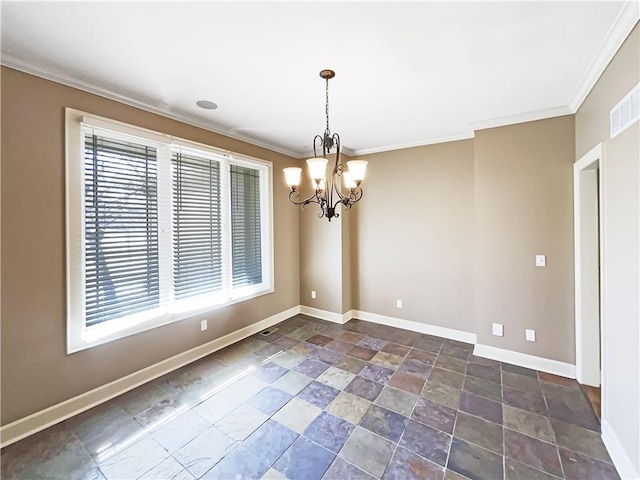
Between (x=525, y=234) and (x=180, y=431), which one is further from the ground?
(x=525, y=234)

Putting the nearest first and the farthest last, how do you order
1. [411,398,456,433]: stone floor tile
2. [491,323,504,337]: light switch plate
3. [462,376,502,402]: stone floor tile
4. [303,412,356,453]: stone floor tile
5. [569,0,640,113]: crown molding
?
[569,0,640,113]: crown molding, [303,412,356,453]: stone floor tile, [411,398,456,433]: stone floor tile, [462,376,502,402]: stone floor tile, [491,323,504,337]: light switch plate

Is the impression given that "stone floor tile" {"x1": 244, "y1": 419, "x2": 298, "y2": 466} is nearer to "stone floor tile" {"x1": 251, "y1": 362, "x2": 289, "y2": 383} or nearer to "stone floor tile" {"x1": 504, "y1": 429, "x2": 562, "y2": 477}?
"stone floor tile" {"x1": 251, "y1": 362, "x2": 289, "y2": 383}

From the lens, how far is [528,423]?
211 cm

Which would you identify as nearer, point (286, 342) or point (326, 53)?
point (326, 53)

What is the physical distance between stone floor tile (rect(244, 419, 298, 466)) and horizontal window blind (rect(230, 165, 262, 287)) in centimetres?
197

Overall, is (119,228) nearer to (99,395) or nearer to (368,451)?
(99,395)

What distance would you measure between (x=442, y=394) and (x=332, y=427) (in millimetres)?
1111

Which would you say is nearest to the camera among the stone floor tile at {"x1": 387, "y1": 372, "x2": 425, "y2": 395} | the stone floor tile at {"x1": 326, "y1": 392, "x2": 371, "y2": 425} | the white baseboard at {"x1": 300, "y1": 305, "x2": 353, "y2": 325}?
the stone floor tile at {"x1": 326, "y1": 392, "x2": 371, "y2": 425}

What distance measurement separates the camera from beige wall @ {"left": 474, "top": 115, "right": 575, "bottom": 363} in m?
2.79

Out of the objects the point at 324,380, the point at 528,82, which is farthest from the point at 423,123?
the point at 324,380

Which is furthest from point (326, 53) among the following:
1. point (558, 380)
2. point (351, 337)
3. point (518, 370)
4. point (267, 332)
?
point (558, 380)

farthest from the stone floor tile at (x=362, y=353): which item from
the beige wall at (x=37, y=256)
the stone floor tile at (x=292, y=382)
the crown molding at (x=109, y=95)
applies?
the crown molding at (x=109, y=95)

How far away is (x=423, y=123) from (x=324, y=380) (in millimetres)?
3088

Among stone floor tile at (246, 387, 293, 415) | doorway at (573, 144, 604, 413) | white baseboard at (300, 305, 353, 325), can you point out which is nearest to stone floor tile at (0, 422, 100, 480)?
stone floor tile at (246, 387, 293, 415)
